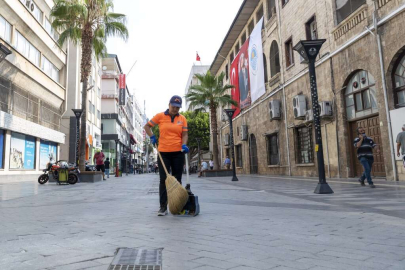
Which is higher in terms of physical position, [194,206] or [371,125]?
[371,125]

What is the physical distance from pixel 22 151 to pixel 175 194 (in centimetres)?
1896

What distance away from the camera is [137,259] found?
2.58m

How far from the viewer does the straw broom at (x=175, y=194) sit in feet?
15.1

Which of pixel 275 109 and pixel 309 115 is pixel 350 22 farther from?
pixel 275 109

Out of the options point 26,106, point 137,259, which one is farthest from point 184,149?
point 26,106

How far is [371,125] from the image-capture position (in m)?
12.0

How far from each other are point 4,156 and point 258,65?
1601 cm

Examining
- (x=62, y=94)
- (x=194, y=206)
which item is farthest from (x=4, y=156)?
(x=194, y=206)

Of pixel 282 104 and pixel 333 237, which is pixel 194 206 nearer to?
pixel 333 237

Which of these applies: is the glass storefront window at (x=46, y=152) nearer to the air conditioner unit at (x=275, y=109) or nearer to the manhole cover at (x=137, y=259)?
the air conditioner unit at (x=275, y=109)

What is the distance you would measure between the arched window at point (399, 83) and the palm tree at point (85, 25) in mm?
13558

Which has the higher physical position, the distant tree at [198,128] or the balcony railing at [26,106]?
the distant tree at [198,128]

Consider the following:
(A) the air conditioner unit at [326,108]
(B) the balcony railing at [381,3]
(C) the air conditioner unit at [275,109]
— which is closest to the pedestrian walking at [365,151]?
(B) the balcony railing at [381,3]

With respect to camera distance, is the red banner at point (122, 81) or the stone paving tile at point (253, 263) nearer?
the stone paving tile at point (253, 263)
